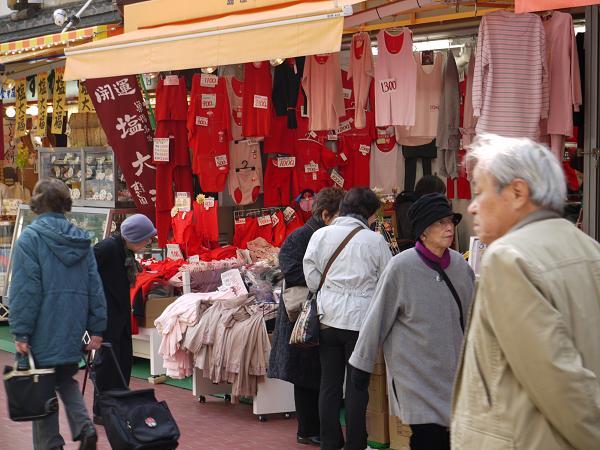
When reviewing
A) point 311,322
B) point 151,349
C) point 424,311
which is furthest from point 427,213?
point 151,349

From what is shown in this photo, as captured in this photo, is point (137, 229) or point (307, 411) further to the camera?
point (137, 229)

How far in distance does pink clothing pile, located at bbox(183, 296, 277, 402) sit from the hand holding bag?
1.46 metres

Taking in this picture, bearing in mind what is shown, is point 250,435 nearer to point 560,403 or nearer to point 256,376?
point 256,376

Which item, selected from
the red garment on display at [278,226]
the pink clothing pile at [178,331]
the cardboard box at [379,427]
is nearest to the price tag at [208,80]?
the red garment on display at [278,226]

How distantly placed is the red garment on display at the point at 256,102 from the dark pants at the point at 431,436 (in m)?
A: 6.17

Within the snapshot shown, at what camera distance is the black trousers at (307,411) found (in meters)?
7.73

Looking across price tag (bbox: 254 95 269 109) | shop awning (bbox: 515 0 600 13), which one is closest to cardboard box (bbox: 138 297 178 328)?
price tag (bbox: 254 95 269 109)

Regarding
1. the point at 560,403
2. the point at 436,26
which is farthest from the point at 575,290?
the point at 436,26

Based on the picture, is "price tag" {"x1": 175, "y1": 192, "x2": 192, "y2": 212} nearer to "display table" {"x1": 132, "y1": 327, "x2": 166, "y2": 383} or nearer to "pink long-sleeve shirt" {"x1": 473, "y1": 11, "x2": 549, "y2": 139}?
"display table" {"x1": 132, "y1": 327, "x2": 166, "y2": 383}

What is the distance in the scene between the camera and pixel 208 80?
11.3m

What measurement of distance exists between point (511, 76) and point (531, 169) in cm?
484

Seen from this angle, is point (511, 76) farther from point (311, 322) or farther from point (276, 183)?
point (276, 183)

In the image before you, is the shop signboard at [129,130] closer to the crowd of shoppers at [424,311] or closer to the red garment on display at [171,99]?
the red garment on display at [171,99]

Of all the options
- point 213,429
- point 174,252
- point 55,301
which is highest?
point 55,301
